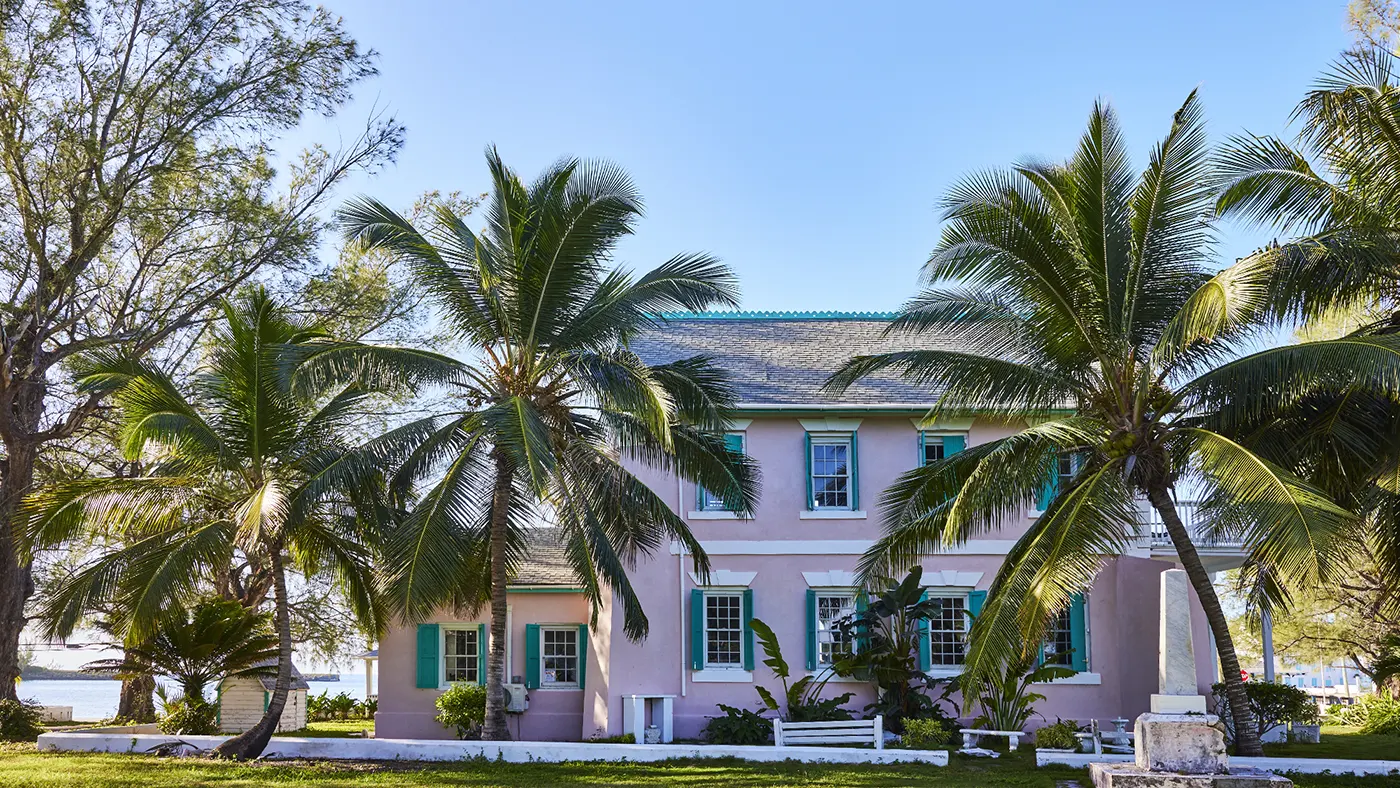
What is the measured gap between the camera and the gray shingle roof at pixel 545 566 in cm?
2019

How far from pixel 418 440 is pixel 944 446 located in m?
9.12

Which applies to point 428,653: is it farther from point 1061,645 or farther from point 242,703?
point 1061,645

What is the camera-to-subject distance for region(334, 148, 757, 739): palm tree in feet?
48.4

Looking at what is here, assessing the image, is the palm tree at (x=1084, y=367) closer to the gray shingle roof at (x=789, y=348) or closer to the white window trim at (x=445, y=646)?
the gray shingle roof at (x=789, y=348)

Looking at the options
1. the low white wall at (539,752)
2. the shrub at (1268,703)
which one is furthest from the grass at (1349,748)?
the low white wall at (539,752)

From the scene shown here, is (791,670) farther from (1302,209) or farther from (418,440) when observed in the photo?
(1302,209)

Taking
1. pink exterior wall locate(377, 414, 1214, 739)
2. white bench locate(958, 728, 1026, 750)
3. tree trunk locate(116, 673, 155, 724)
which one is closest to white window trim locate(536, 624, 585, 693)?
pink exterior wall locate(377, 414, 1214, 739)

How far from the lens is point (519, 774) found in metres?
13.7

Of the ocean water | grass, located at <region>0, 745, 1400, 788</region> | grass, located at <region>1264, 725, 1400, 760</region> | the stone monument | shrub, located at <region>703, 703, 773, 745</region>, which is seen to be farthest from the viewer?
the ocean water

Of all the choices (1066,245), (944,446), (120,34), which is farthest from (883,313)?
(120,34)

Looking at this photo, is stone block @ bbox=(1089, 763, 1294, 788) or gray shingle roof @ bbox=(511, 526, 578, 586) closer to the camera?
stone block @ bbox=(1089, 763, 1294, 788)

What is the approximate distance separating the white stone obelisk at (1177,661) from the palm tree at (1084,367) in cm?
110

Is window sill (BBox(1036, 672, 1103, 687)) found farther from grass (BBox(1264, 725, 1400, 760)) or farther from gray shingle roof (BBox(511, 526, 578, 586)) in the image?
gray shingle roof (BBox(511, 526, 578, 586))

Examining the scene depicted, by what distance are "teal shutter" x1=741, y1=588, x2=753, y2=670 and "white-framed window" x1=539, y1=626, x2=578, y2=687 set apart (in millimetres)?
3172
